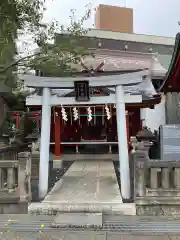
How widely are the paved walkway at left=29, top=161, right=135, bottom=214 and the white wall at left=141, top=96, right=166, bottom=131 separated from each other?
9278mm

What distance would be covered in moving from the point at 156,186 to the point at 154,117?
14.0 metres

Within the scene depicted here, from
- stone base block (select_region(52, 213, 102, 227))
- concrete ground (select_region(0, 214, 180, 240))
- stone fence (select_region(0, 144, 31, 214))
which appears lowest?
concrete ground (select_region(0, 214, 180, 240))

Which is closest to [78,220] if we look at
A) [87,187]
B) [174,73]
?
[87,187]

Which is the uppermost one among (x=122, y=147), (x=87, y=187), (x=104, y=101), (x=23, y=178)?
(x=104, y=101)

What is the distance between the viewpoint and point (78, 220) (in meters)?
5.88

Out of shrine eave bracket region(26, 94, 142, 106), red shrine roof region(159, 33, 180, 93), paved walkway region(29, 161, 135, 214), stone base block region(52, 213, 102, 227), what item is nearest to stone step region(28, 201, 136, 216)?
paved walkway region(29, 161, 135, 214)

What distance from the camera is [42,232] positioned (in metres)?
5.43

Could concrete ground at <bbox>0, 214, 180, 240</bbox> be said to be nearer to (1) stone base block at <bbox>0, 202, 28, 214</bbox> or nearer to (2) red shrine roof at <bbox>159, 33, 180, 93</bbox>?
(1) stone base block at <bbox>0, 202, 28, 214</bbox>

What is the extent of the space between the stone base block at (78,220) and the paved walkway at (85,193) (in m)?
0.25

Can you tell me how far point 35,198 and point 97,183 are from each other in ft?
7.65

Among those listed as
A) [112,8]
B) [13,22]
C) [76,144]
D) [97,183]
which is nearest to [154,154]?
[97,183]

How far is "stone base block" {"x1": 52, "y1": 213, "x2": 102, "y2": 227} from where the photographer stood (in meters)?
5.64

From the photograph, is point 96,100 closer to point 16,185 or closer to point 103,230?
point 16,185

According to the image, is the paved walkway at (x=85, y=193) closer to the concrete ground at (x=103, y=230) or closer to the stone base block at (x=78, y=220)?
the stone base block at (x=78, y=220)
